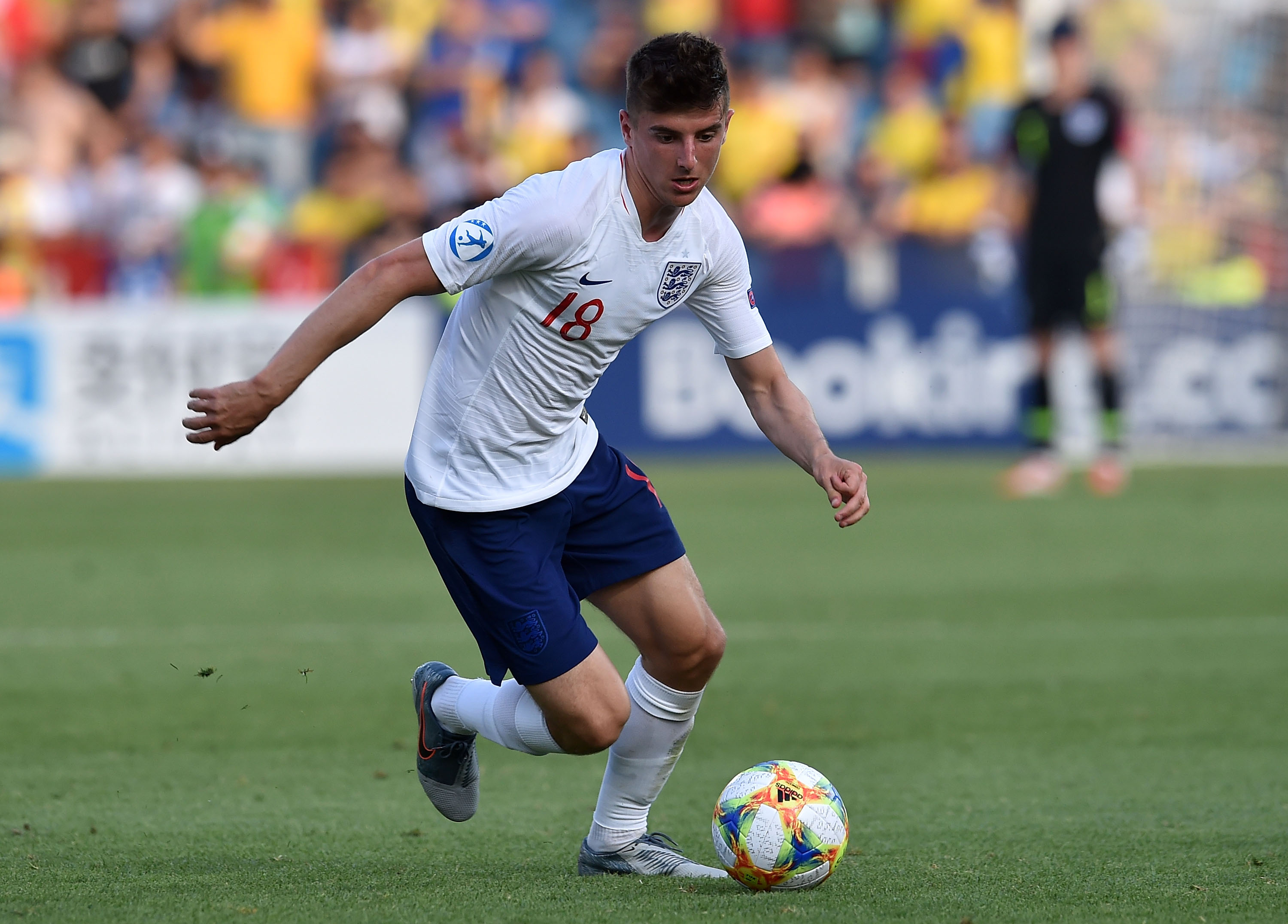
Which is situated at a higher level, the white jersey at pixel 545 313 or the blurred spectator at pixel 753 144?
the blurred spectator at pixel 753 144

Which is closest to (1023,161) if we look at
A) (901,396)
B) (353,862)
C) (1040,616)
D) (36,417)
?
(901,396)

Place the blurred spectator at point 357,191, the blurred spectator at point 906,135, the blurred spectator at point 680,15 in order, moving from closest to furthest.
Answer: the blurred spectator at point 357,191, the blurred spectator at point 906,135, the blurred spectator at point 680,15

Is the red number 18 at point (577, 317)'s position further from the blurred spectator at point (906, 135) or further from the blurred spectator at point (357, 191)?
the blurred spectator at point (906, 135)

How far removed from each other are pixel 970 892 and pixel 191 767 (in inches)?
111

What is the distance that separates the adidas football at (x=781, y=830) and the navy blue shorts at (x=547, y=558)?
Result: 1.76ft

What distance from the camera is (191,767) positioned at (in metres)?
5.81

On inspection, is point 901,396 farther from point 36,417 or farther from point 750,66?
point 36,417

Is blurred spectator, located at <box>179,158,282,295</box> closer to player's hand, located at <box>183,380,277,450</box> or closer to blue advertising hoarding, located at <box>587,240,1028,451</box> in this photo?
blue advertising hoarding, located at <box>587,240,1028,451</box>

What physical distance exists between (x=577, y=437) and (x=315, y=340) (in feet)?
2.91

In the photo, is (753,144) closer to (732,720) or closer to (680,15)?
(680,15)

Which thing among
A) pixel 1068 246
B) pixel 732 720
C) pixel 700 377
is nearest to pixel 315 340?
pixel 732 720

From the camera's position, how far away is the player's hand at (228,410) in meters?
3.84

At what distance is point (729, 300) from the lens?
456 centimetres

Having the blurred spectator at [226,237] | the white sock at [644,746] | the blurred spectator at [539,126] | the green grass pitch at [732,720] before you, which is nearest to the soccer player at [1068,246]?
the green grass pitch at [732,720]
